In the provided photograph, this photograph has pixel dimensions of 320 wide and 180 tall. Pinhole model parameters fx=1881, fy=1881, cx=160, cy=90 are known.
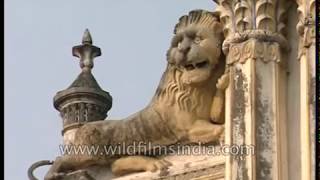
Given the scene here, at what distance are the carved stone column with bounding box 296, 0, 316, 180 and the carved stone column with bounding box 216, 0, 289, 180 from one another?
28cm

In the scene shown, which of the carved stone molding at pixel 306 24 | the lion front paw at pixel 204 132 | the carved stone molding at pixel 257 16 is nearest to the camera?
the carved stone molding at pixel 306 24

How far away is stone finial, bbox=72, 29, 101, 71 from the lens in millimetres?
23219

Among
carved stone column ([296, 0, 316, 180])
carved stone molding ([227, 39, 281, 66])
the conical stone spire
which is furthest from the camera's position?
the conical stone spire

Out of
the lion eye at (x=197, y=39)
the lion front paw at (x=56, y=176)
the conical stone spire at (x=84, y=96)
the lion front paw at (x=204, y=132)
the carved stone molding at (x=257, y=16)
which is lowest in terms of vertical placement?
the lion front paw at (x=56, y=176)

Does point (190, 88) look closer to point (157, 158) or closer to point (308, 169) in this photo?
point (157, 158)

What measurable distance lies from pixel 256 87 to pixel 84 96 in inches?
217

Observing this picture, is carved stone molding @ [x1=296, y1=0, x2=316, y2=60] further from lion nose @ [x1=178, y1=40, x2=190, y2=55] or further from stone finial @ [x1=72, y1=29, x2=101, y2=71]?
stone finial @ [x1=72, y1=29, x2=101, y2=71]

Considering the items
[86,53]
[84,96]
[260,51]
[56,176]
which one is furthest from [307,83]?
[84,96]

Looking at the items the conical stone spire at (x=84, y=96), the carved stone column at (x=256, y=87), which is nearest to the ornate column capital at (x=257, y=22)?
the carved stone column at (x=256, y=87)

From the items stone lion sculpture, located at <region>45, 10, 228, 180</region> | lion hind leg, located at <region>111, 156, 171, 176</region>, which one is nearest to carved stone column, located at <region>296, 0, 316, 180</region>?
stone lion sculpture, located at <region>45, 10, 228, 180</region>

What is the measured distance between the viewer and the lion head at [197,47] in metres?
19.2

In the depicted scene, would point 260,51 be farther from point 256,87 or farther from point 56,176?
point 56,176

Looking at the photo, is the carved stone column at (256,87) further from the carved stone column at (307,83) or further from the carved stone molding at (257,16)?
the carved stone column at (307,83)

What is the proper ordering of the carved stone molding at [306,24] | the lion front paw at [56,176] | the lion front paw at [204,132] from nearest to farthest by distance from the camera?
1. the carved stone molding at [306,24]
2. the lion front paw at [204,132]
3. the lion front paw at [56,176]
